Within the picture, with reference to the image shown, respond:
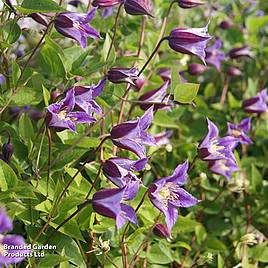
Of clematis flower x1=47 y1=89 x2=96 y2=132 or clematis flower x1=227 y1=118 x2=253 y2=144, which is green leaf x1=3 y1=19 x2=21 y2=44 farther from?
clematis flower x1=227 y1=118 x2=253 y2=144

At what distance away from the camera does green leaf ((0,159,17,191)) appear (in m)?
0.87

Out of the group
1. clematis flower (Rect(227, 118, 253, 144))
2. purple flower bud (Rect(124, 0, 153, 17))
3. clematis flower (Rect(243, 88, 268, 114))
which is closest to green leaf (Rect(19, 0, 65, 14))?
purple flower bud (Rect(124, 0, 153, 17))

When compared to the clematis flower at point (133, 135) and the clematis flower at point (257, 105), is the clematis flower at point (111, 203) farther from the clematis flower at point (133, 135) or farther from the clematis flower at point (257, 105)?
the clematis flower at point (257, 105)

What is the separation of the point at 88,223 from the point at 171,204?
145 millimetres

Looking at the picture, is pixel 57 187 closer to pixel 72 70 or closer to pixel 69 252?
pixel 69 252

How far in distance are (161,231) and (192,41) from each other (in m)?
0.32

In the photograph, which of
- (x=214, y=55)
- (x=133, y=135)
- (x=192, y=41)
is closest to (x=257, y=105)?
(x=214, y=55)

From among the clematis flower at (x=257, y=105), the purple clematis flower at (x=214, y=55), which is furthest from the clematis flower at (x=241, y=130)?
the purple clematis flower at (x=214, y=55)

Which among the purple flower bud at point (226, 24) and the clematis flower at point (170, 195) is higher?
the purple flower bud at point (226, 24)

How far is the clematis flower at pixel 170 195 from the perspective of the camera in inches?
35.4

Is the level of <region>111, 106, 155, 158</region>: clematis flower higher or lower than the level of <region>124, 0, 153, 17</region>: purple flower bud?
lower

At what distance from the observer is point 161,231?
3.28 ft

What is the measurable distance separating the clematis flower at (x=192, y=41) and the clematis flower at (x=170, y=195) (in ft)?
0.66

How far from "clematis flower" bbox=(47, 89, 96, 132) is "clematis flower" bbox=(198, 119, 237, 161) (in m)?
0.25
